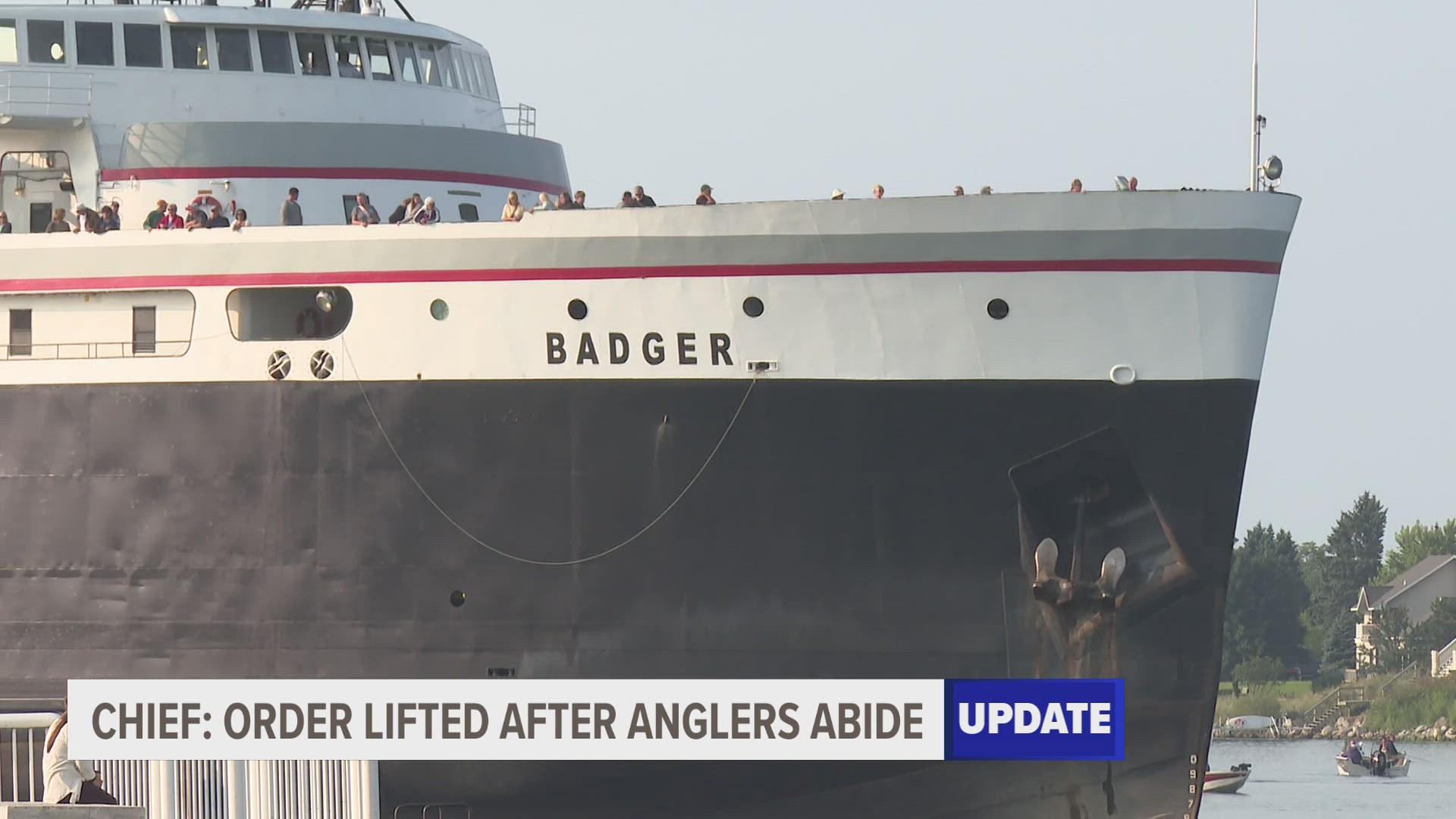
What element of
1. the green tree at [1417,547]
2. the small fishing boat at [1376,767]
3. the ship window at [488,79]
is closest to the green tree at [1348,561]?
the green tree at [1417,547]

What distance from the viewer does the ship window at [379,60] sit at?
88.4ft

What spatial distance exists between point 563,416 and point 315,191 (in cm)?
543

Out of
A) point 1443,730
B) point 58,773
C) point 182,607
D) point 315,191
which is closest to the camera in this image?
point 58,773

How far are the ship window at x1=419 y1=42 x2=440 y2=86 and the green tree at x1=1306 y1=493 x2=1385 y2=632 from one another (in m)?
117

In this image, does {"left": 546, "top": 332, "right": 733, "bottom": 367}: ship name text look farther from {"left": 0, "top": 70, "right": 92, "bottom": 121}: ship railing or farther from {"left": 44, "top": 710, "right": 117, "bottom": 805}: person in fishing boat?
{"left": 0, "top": 70, "right": 92, "bottom": 121}: ship railing

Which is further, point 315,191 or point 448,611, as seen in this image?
point 315,191

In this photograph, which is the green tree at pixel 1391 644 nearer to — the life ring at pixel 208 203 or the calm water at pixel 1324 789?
the calm water at pixel 1324 789

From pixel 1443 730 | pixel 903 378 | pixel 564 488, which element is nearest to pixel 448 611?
pixel 564 488

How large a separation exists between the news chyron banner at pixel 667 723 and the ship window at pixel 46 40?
857cm

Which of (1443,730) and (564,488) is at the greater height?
(564,488)

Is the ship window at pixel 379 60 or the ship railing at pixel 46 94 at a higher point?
the ship window at pixel 379 60

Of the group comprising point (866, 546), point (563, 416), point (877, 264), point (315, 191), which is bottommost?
point (866, 546)

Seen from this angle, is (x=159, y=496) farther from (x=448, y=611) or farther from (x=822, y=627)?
(x=822, y=627)

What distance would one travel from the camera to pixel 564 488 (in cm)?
2159
